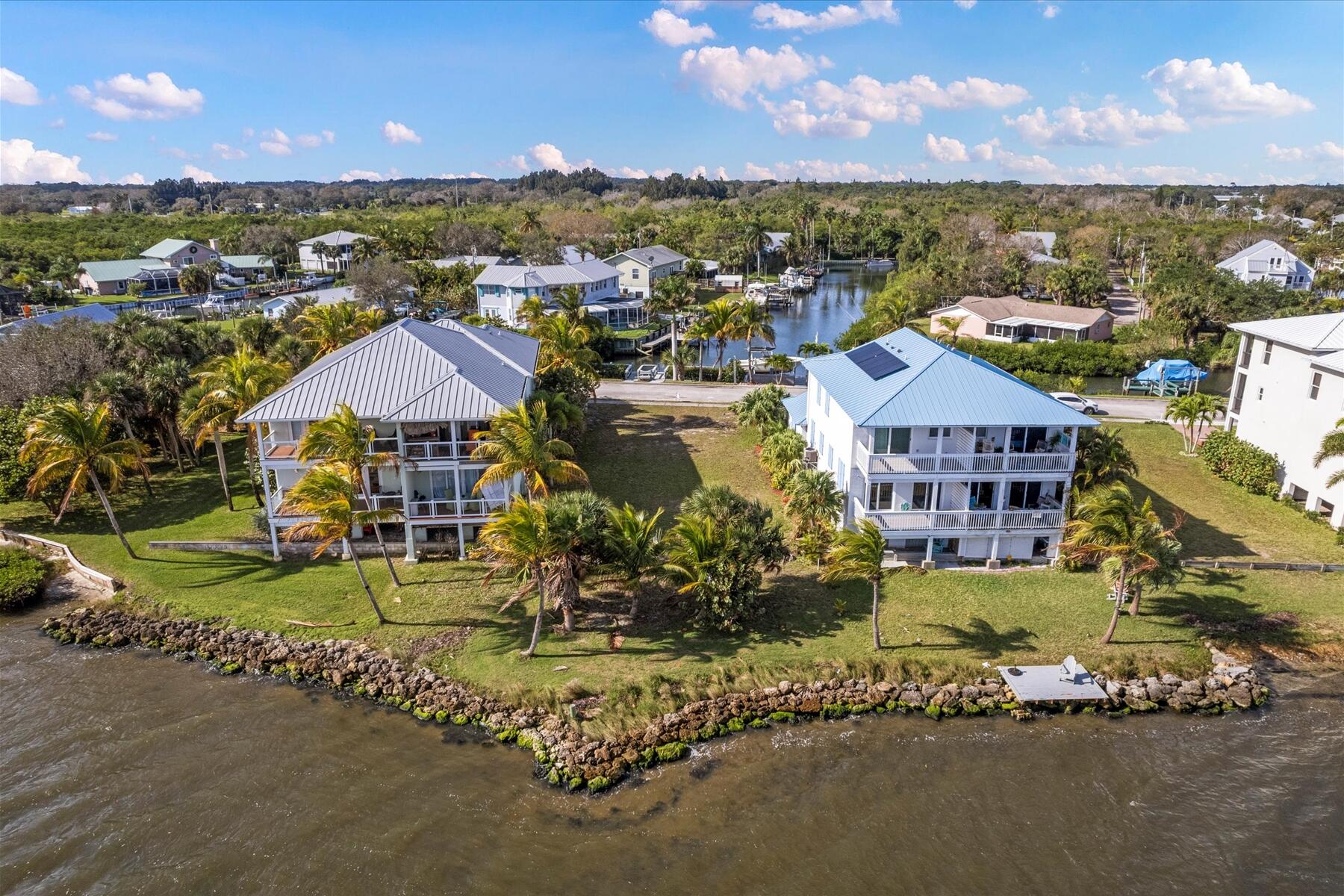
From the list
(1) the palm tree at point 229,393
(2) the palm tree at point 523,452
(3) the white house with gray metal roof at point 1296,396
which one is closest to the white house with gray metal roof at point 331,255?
(1) the palm tree at point 229,393

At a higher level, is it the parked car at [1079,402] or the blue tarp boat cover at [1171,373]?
the blue tarp boat cover at [1171,373]

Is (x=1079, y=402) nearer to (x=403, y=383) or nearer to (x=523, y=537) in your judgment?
(x=403, y=383)

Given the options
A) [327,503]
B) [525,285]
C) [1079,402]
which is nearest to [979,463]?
[327,503]

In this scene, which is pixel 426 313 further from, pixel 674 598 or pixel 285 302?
pixel 674 598

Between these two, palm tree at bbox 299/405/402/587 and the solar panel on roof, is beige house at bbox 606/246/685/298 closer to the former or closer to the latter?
the solar panel on roof

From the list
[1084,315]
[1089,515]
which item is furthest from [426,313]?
[1089,515]

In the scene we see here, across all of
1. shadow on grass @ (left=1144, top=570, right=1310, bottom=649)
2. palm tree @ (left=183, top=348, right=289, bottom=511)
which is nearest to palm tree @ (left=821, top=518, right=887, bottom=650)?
shadow on grass @ (left=1144, top=570, right=1310, bottom=649)

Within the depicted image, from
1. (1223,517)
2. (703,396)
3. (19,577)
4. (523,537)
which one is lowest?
(19,577)

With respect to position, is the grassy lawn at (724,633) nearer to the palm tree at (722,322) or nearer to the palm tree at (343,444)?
the palm tree at (343,444)
